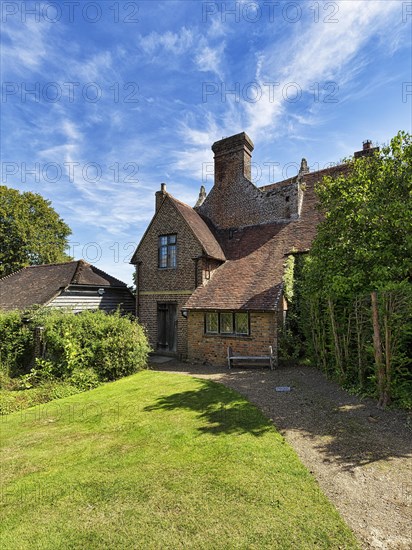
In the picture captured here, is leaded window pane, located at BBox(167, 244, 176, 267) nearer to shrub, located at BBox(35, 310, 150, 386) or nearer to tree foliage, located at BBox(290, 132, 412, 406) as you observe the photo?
shrub, located at BBox(35, 310, 150, 386)

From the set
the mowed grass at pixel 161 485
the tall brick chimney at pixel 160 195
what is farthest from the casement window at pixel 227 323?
the tall brick chimney at pixel 160 195

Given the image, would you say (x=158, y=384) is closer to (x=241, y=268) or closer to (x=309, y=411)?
(x=309, y=411)

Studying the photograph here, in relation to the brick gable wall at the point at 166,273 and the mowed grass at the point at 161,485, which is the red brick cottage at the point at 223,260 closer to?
the brick gable wall at the point at 166,273

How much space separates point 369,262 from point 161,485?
789 centimetres

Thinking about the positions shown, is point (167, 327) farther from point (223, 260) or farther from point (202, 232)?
point (202, 232)

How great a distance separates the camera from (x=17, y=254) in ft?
104

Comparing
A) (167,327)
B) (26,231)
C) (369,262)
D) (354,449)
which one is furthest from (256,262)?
(26,231)

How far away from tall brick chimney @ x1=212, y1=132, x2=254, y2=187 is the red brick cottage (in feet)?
0.21

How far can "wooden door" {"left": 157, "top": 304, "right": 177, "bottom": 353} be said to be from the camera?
54.4 feet

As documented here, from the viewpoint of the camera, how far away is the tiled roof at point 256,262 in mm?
13539

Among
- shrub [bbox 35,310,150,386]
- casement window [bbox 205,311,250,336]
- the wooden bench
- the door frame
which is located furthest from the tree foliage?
the door frame

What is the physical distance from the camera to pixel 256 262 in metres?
15.7

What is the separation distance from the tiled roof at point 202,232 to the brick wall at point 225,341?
362 cm

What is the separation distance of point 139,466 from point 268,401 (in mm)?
4173
